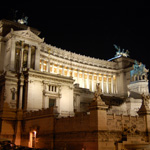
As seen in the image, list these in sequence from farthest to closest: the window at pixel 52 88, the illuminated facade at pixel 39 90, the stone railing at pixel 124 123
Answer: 1. the window at pixel 52 88
2. the illuminated facade at pixel 39 90
3. the stone railing at pixel 124 123

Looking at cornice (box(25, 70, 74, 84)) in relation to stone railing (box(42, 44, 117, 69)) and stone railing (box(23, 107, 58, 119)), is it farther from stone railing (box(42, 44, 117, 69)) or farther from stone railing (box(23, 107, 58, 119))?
stone railing (box(42, 44, 117, 69))

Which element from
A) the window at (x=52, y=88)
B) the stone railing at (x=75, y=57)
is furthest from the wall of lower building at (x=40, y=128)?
the stone railing at (x=75, y=57)

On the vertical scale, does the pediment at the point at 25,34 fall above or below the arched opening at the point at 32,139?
above

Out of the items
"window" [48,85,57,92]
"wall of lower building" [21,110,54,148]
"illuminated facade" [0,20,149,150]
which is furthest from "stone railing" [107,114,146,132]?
"window" [48,85,57,92]

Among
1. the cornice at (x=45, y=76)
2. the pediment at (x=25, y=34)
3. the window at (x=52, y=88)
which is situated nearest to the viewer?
the cornice at (x=45, y=76)

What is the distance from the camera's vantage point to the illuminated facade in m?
36.3

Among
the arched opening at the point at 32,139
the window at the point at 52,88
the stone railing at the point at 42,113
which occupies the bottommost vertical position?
the arched opening at the point at 32,139

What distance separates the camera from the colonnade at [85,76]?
77688 millimetres

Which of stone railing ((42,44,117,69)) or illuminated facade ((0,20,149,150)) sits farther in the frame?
stone railing ((42,44,117,69))

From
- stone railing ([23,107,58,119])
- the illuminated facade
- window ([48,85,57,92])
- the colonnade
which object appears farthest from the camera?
the colonnade

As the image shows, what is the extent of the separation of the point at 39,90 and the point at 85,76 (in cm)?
4366

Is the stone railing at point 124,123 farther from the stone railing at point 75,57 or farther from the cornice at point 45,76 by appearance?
the stone railing at point 75,57

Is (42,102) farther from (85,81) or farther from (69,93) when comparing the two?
(85,81)

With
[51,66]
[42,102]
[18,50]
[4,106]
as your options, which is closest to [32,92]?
[42,102]
